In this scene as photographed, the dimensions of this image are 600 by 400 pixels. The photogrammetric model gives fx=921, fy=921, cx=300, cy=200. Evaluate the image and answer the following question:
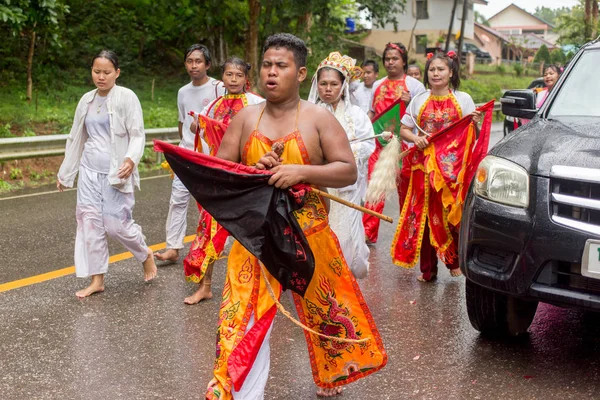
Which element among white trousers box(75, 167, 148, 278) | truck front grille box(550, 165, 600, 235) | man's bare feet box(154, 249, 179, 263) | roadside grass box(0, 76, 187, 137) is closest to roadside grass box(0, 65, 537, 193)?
roadside grass box(0, 76, 187, 137)

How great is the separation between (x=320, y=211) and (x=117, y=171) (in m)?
2.87

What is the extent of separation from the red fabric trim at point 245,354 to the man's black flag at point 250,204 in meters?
0.25

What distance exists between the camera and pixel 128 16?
24.5m

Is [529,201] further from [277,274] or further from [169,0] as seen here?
[169,0]

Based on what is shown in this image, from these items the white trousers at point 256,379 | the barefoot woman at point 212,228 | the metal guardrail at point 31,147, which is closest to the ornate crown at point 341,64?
the barefoot woman at point 212,228

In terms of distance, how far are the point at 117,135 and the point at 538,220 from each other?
3453 millimetres

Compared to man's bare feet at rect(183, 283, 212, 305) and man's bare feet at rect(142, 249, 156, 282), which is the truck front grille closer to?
man's bare feet at rect(183, 283, 212, 305)

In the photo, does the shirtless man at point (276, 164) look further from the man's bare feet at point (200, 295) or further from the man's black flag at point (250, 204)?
the man's bare feet at point (200, 295)

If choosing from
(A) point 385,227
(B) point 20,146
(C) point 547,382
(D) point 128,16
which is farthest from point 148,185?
(D) point 128,16

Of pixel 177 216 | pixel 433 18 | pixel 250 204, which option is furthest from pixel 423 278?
pixel 433 18

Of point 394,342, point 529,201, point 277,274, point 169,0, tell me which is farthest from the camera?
point 169,0

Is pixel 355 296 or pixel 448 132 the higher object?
pixel 448 132

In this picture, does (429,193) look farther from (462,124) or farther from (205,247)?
(205,247)

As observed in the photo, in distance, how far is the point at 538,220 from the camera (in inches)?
189
